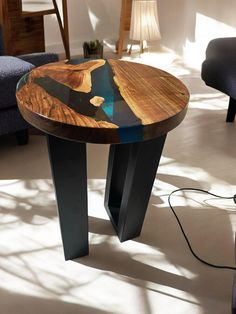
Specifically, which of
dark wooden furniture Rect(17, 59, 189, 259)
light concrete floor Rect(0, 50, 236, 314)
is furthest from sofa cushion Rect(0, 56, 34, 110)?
dark wooden furniture Rect(17, 59, 189, 259)

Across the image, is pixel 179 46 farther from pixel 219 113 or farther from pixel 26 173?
pixel 26 173

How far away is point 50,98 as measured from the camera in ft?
3.81

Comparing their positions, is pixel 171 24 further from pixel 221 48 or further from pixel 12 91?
pixel 12 91

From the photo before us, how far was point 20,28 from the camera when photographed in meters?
2.74

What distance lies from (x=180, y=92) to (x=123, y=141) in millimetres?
317

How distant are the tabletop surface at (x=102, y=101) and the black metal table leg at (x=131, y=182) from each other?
0.13 m

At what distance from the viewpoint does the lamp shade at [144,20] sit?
3.15m

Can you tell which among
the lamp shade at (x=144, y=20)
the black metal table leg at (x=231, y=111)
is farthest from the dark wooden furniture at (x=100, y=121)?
the lamp shade at (x=144, y=20)

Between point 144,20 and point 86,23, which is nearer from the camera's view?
point 144,20

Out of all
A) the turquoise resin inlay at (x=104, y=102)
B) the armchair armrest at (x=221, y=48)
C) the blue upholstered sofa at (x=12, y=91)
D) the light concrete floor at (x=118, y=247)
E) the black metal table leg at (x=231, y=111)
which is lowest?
the light concrete floor at (x=118, y=247)

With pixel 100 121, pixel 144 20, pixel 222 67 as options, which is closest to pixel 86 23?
pixel 144 20

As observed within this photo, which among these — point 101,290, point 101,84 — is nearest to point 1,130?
point 101,84

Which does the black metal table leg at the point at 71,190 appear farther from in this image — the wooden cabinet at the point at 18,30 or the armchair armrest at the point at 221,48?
the wooden cabinet at the point at 18,30

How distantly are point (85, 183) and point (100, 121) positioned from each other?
0.88 ft
